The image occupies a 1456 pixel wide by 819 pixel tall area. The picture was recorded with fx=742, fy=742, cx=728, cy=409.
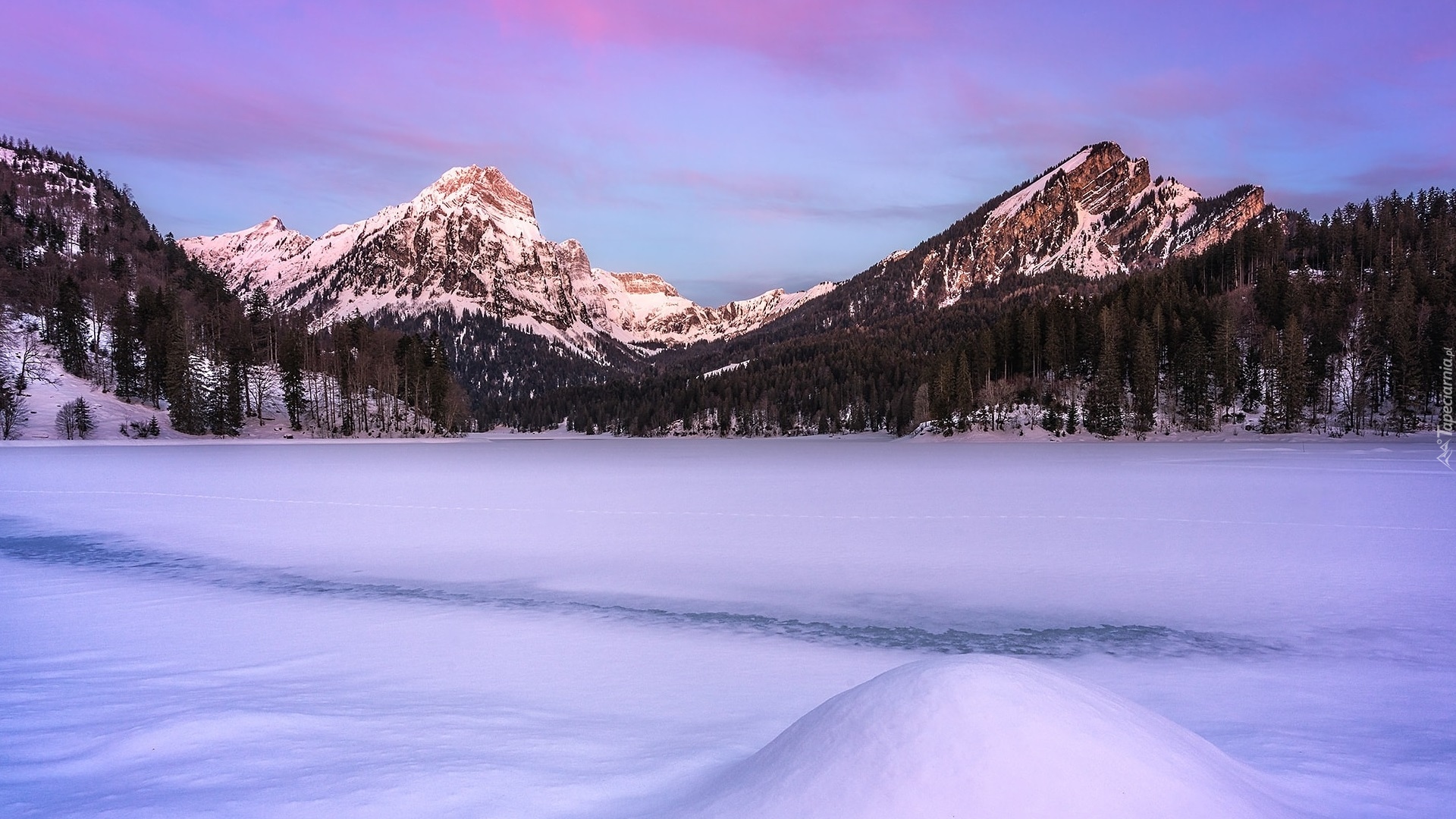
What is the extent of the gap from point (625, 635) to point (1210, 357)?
4091 inches

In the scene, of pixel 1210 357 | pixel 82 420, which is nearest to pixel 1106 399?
pixel 1210 357

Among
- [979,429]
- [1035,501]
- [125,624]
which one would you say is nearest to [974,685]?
[125,624]

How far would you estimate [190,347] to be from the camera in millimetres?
90812

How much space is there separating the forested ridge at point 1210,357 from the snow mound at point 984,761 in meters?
95.9

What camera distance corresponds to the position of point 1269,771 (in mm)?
5344

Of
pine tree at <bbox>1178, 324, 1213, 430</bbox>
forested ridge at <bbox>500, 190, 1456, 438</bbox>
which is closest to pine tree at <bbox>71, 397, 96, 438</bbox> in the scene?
forested ridge at <bbox>500, 190, 1456, 438</bbox>

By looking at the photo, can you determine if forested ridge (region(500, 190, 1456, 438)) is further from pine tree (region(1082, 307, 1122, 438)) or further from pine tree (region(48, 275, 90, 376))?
pine tree (region(48, 275, 90, 376))

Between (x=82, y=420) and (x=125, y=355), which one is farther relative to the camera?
(x=125, y=355)

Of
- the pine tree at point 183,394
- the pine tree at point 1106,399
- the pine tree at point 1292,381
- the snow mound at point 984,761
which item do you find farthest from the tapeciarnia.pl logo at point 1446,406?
the pine tree at point 183,394

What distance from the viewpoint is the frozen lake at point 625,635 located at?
547cm

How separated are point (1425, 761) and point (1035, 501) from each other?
71.5ft

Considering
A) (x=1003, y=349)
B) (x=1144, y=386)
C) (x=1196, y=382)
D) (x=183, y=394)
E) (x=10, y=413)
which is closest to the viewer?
(x=10, y=413)

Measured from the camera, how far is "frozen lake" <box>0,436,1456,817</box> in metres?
5.47

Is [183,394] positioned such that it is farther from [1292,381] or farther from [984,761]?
[1292,381]
